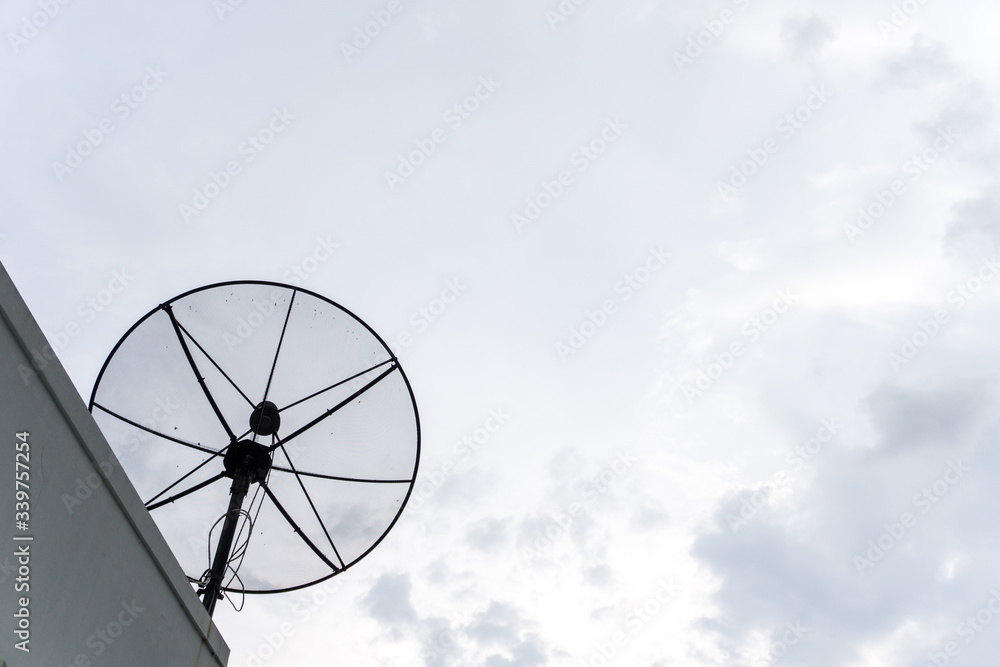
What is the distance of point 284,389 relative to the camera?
7957mm

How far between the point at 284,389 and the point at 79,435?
12.2 feet

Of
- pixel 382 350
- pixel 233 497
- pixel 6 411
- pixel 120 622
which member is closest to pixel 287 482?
pixel 233 497

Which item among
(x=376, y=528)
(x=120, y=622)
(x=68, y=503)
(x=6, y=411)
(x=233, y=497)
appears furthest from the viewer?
(x=376, y=528)

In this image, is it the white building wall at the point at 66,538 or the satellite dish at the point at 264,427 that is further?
the satellite dish at the point at 264,427

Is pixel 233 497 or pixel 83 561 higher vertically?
pixel 83 561

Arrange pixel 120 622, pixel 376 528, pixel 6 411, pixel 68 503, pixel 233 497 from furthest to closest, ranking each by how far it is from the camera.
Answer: pixel 376 528, pixel 233 497, pixel 120 622, pixel 68 503, pixel 6 411

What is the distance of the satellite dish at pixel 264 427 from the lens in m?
7.12

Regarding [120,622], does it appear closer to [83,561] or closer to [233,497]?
[83,561]

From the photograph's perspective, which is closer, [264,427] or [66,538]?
[66,538]

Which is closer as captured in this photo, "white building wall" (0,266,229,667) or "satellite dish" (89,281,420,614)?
"white building wall" (0,266,229,667)

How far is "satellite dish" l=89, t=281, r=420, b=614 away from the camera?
712 centimetres

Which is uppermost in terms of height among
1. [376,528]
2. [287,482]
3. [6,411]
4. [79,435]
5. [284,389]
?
[6,411]

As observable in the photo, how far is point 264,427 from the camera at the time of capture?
7.38m

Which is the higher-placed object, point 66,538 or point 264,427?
point 66,538
